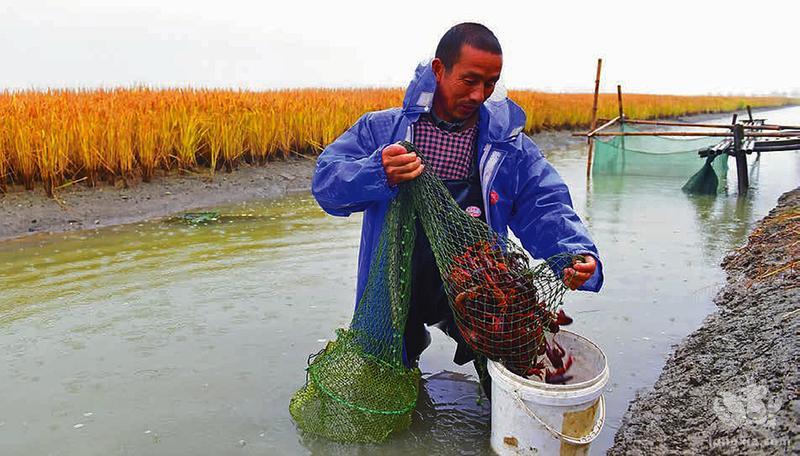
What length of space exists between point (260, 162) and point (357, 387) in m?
7.82

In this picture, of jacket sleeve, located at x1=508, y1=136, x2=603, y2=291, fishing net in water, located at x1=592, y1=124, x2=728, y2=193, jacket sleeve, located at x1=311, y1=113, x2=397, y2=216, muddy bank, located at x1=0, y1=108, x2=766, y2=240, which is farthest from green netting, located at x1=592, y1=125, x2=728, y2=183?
jacket sleeve, located at x1=311, y1=113, x2=397, y2=216

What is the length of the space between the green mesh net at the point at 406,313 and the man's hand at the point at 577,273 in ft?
0.19

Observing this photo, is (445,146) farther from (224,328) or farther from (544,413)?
(224,328)

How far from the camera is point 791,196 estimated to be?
8.82m

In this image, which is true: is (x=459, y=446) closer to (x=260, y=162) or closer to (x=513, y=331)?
(x=513, y=331)

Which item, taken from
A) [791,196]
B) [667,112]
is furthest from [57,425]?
[667,112]

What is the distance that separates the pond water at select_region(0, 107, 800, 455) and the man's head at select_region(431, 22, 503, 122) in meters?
1.43

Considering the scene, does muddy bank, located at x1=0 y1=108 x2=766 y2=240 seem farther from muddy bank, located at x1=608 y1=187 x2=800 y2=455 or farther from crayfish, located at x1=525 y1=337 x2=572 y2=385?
muddy bank, located at x1=608 y1=187 x2=800 y2=455

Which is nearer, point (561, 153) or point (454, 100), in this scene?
point (454, 100)

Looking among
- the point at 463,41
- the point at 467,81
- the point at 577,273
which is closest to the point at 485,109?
the point at 467,81

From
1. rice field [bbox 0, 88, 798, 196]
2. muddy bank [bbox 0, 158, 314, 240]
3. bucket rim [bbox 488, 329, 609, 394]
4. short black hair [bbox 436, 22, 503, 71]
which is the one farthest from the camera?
rice field [bbox 0, 88, 798, 196]

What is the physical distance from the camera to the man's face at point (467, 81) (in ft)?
8.12

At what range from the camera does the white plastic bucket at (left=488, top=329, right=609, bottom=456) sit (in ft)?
7.38

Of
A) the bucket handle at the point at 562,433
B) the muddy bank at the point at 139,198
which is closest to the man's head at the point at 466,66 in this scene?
the bucket handle at the point at 562,433
